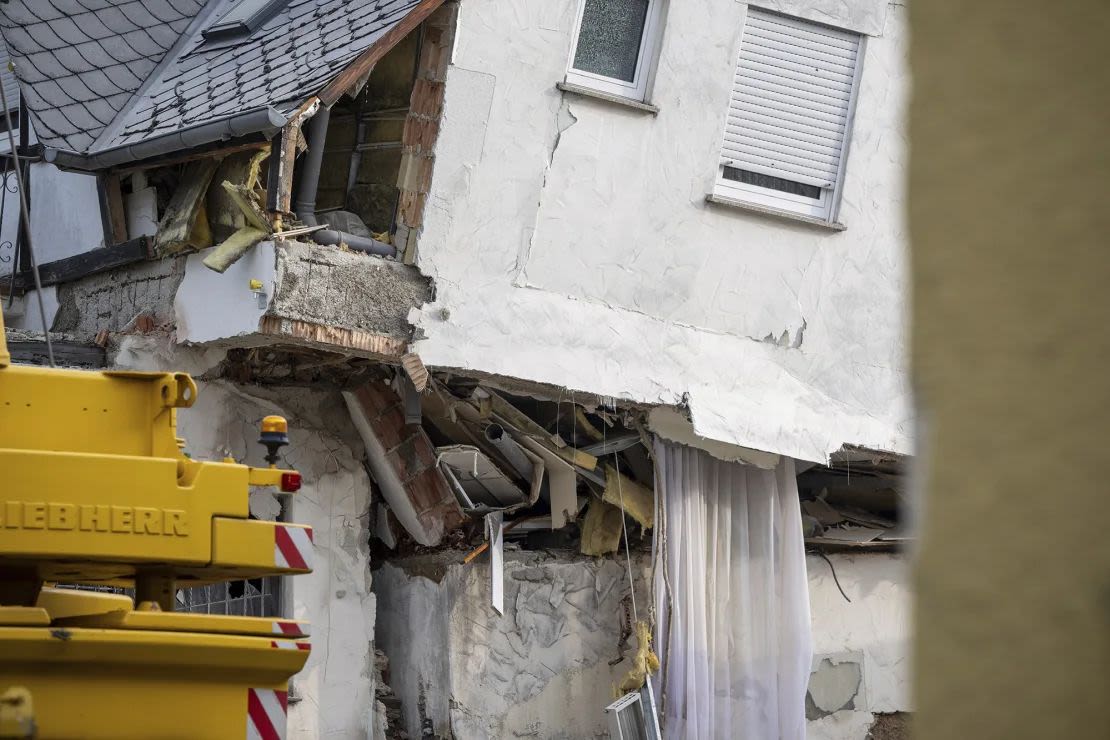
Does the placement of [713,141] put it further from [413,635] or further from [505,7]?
[413,635]

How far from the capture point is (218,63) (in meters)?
11.0

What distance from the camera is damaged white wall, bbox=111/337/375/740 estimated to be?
1000 centimetres

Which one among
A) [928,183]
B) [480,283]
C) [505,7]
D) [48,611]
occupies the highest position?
[505,7]

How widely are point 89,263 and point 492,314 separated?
331cm

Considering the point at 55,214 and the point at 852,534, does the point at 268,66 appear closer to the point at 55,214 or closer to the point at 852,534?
the point at 55,214

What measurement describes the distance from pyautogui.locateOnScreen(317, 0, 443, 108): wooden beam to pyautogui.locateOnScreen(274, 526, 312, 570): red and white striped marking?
4.17 metres

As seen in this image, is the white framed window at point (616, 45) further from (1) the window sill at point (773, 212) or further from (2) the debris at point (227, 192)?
(2) the debris at point (227, 192)

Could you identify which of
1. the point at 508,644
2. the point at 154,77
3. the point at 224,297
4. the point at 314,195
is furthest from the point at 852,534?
the point at 154,77

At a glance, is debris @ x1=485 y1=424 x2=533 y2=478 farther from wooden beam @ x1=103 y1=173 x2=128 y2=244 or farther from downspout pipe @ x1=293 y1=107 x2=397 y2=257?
wooden beam @ x1=103 y1=173 x2=128 y2=244

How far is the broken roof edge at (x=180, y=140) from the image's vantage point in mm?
8891

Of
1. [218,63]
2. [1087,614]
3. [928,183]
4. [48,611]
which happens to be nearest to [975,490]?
[1087,614]

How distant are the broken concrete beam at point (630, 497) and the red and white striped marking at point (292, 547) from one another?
5466mm

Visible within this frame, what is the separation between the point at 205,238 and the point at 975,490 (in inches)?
348

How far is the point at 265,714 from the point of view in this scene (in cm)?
540
